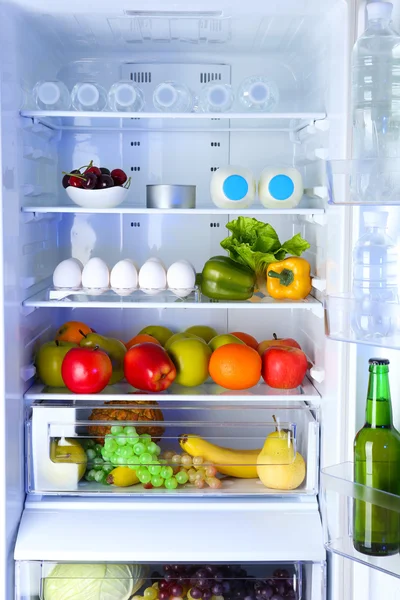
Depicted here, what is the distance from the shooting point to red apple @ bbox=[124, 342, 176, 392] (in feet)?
6.81

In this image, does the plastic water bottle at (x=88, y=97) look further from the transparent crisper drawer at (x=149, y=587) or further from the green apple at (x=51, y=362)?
the transparent crisper drawer at (x=149, y=587)

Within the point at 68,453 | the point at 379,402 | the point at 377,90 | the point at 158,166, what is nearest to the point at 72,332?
the point at 68,453

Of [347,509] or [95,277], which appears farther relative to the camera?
[95,277]

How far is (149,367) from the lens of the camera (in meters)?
2.07

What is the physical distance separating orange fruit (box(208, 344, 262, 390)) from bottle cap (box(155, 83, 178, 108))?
673 mm

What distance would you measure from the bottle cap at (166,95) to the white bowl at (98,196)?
0.26m

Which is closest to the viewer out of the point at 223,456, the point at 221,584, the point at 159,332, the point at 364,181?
the point at 364,181

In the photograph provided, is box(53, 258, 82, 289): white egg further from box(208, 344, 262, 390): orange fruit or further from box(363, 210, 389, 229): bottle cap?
box(363, 210, 389, 229): bottle cap

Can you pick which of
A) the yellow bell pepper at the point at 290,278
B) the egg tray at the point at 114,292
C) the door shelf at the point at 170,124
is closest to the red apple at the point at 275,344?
the yellow bell pepper at the point at 290,278

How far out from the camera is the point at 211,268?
2.14m

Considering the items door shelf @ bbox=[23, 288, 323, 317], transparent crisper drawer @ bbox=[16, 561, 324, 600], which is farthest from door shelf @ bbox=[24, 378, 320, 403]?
transparent crisper drawer @ bbox=[16, 561, 324, 600]

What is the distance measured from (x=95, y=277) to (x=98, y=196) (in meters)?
0.22

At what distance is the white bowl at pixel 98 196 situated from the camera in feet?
6.87

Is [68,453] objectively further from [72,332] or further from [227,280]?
[227,280]
